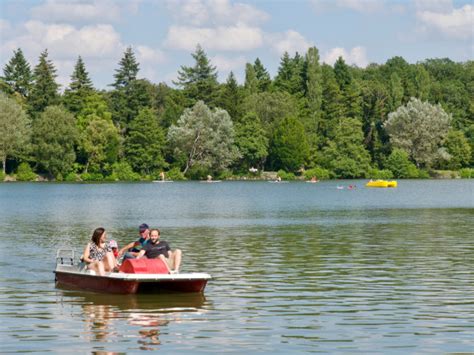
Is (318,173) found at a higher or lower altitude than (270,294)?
higher

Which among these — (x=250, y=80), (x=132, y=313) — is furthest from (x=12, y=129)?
(x=132, y=313)

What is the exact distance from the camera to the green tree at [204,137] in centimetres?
14212

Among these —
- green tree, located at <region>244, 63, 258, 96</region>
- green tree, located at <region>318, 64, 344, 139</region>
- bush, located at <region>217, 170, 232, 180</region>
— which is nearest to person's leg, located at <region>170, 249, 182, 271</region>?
bush, located at <region>217, 170, 232, 180</region>

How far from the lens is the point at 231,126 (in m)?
144

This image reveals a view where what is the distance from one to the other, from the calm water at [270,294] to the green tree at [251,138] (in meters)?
92.5

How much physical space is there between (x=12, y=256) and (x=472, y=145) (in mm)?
134807

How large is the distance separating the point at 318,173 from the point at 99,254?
434 feet

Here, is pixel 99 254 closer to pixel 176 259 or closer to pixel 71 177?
pixel 176 259

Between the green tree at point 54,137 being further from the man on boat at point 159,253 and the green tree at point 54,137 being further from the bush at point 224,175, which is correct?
the man on boat at point 159,253

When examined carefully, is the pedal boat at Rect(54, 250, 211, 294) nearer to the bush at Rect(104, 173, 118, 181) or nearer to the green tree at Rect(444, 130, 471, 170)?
the bush at Rect(104, 173, 118, 181)

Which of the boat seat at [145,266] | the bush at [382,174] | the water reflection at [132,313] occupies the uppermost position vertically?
the bush at [382,174]

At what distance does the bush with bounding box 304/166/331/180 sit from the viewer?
157250 millimetres

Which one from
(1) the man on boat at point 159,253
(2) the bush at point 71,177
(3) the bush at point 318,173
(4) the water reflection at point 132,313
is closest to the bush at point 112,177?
(2) the bush at point 71,177

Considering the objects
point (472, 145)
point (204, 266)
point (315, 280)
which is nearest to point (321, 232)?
point (204, 266)
